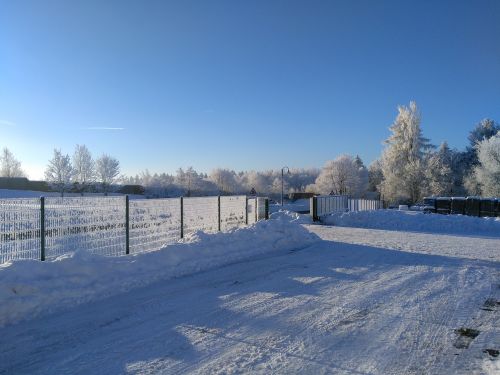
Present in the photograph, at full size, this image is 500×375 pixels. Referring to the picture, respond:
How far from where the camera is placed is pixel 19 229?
9477 mm

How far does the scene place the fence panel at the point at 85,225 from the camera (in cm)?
1025

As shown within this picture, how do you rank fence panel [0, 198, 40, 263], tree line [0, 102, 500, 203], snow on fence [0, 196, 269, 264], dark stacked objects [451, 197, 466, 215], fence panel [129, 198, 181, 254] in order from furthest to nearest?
tree line [0, 102, 500, 203] < dark stacked objects [451, 197, 466, 215] < fence panel [129, 198, 181, 254] < snow on fence [0, 196, 269, 264] < fence panel [0, 198, 40, 263]

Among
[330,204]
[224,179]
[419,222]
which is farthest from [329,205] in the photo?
[224,179]

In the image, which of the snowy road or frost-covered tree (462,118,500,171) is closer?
the snowy road

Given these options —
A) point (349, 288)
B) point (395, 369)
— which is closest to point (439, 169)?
point (349, 288)

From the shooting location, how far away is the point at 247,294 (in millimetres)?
8031

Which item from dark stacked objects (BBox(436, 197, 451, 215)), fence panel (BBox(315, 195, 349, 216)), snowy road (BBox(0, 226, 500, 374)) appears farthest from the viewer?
dark stacked objects (BBox(436, 197, 451, 215))

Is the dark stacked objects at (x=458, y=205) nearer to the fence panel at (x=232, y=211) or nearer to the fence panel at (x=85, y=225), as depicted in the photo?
the fence panel at (x=232, y=211)

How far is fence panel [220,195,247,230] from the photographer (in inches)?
695

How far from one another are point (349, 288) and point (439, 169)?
55.0 metres

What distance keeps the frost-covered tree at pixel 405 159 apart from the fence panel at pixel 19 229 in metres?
53.0

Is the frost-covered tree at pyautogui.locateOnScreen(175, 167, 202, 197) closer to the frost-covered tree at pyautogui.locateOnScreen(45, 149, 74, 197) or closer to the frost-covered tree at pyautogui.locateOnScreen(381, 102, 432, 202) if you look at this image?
the frost-covered tree at pyautogui.locateOnScreen(45, 149, 74, 197)

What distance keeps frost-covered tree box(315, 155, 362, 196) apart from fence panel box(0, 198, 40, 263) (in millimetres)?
80651

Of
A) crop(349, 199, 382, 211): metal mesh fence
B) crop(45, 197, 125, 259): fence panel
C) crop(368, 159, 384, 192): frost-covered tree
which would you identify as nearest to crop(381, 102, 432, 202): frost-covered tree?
crop(349, 199, 382, 211): metal mesh fence
